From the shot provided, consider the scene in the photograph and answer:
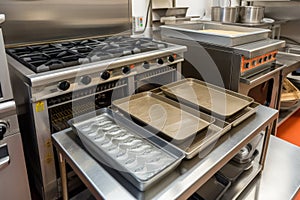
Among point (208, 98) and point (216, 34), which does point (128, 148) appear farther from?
point (216, 34)

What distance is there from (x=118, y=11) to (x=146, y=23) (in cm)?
35

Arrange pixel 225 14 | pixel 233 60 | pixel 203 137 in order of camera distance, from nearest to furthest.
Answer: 1. pixel 203 137
2. pixel 233 60
3. pixel 225 14

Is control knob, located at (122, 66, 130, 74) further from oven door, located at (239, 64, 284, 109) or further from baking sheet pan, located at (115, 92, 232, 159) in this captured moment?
oven door, located at (239, 64, 284, 109)

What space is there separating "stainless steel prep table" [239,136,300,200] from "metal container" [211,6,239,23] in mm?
1704

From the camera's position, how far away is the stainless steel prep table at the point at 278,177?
4.29 feet

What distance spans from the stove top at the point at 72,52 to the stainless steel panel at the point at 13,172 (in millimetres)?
337

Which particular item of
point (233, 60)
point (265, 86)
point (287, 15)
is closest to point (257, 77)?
point (233, 60)

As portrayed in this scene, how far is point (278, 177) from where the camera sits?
1409 millimetres

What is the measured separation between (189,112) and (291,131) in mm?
1887

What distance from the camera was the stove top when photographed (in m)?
1.28

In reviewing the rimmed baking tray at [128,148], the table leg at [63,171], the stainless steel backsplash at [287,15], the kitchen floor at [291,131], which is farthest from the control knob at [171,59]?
the stainless steel backsplash at [287,15]

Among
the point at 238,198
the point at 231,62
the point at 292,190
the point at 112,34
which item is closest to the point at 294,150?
the point at 292,190

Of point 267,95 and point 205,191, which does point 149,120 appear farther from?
point 267,95

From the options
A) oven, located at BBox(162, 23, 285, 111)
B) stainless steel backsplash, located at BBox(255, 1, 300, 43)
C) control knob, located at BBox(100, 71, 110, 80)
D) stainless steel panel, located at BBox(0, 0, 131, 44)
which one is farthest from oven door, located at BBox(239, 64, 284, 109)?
stainless steel backsplash, located at BBox(255, 1, 300, 43)
